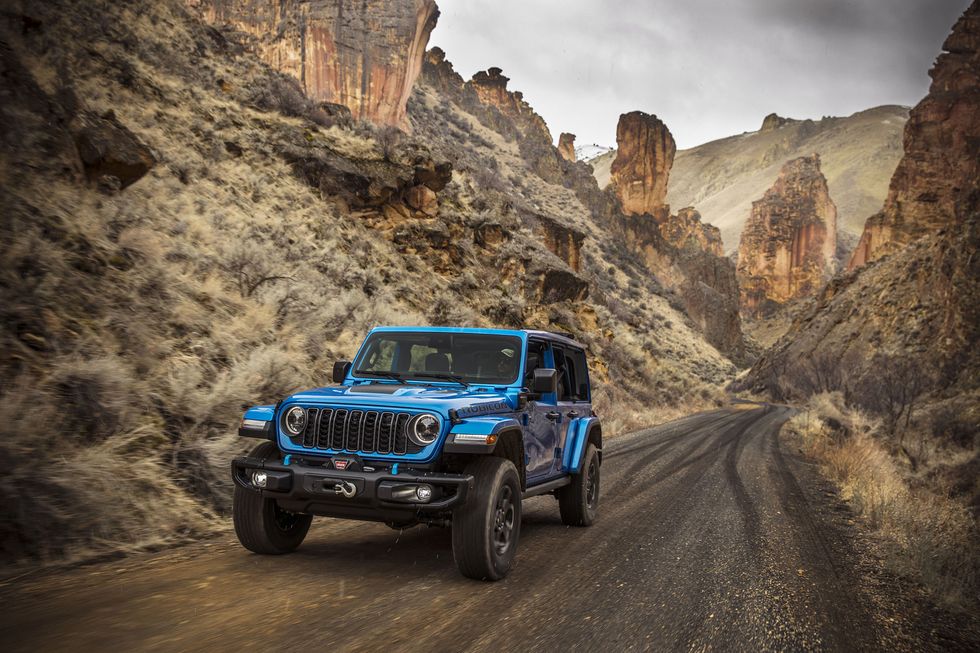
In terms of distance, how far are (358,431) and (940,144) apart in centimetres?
6416

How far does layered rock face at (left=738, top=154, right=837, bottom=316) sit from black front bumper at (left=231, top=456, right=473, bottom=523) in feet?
372

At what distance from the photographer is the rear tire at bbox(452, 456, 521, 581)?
4.24m

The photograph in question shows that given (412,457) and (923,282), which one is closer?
(412,457)

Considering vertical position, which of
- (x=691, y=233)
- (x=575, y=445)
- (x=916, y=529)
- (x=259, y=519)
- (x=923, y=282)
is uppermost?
(x=691, y=233)

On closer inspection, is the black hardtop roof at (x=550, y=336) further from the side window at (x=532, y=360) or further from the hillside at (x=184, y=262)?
the hillside at (x=184, y=262)

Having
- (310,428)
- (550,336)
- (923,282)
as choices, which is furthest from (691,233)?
(310,428)

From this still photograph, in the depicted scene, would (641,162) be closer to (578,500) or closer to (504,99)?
(504,99)

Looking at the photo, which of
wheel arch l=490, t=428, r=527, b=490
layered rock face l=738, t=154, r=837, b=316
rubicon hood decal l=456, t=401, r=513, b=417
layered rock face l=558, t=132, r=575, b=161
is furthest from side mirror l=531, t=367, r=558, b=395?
layered rock face l=738, t=154, r=837, b=316

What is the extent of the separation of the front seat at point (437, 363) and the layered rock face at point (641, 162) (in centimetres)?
7483

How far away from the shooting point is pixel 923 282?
1430 inches

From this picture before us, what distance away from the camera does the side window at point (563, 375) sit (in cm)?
672

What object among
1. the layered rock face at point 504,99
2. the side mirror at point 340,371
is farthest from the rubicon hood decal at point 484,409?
the layered rock face at point 504,99

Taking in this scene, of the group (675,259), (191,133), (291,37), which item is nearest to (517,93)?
(675,259)

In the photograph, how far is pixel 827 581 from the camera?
4.92 metres
